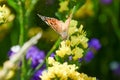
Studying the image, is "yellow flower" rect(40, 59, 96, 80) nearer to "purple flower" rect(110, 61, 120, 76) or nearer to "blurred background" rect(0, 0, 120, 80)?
"blurred background" rect(0, 0, 120, 80)

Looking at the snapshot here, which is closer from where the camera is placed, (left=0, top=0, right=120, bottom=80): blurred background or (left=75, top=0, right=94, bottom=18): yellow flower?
(left=0, top=0, right=120, bottom=80): blurred background

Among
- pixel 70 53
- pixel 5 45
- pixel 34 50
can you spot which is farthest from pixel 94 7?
pixel 70 53

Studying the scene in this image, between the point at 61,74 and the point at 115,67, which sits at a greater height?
the point at 115,67

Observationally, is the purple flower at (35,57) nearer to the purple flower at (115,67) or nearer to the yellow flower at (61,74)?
the yellow flower at (61,74)

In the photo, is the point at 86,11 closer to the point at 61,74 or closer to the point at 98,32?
the point at 98,32

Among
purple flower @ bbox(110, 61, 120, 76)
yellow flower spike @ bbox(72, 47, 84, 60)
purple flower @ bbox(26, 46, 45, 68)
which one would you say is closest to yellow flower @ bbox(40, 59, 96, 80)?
yellow flower spike @ bbox(72, 47, 84, 60)

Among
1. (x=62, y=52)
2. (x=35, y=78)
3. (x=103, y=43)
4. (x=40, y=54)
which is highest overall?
(x=103, y=43)

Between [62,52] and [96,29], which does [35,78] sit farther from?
[96,29]

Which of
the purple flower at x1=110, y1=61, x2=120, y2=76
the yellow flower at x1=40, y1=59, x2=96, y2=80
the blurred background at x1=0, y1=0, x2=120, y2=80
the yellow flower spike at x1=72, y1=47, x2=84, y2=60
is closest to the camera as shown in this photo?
the yellow flower at x1=40, y1=59, x2=96, y2=80

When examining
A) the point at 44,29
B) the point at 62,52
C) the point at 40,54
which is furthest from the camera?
the point at 44,29

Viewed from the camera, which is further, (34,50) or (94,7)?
(94,7)

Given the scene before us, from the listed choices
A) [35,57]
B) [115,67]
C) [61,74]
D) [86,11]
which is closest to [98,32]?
[86,11]
